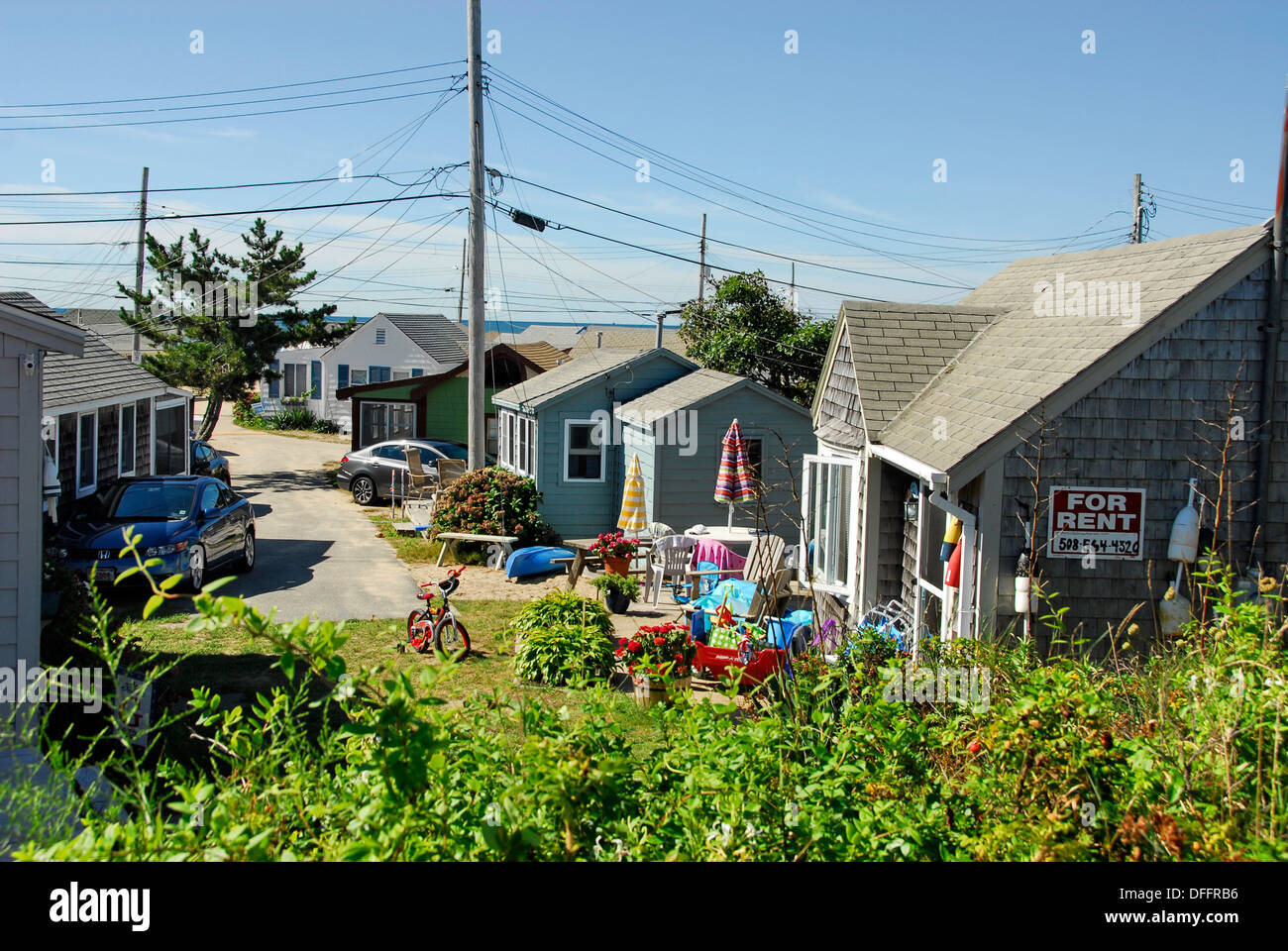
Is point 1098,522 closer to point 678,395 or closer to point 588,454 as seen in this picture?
point 678,395

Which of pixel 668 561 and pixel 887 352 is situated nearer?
pixel 887 352

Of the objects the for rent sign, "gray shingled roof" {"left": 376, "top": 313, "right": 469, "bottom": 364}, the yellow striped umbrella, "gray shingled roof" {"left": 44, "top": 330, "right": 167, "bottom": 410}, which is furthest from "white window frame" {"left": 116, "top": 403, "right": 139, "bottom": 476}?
"gray shingled roof" {"left": 376, "top": 313, "right": 469, "bottom": 364}

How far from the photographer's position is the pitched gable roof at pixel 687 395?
776 inches

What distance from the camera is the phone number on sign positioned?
9.01 meters

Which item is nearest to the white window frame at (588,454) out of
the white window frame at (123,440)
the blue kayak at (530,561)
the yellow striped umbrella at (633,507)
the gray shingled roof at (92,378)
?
the blue kayak at (530,561)

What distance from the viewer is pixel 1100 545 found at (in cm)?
902

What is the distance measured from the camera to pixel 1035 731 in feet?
13.4

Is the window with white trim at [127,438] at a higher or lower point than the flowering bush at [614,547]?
higher

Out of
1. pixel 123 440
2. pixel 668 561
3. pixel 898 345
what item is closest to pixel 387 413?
pixel 123 440

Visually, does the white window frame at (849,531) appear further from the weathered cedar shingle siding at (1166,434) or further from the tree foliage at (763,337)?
the tree foliage at (763,337)

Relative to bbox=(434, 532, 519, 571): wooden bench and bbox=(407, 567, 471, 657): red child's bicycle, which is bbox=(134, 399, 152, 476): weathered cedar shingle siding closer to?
bbox=(434, 532, 519, 571): wooden bench

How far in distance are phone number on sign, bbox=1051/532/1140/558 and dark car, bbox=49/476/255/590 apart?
10852mm

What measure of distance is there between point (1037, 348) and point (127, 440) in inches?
688
